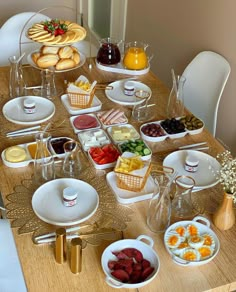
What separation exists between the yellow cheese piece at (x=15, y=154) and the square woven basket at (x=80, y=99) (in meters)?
0.37

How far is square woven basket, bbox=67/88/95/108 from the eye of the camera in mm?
1895

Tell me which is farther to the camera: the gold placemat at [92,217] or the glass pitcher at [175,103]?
the glass pitcher at [175,103]

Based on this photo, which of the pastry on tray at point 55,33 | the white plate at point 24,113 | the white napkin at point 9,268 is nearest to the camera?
the white napkin at point 9,268

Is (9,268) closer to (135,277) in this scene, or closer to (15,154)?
(15,154)

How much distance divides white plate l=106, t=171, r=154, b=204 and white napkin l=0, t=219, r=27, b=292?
425mm

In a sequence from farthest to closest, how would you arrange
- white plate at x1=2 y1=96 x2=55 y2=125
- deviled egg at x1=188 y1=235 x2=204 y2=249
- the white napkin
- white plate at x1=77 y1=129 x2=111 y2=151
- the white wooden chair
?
the white wooden chair
white plate at x1=2 y1=96 x2=55 y2=125
white plate at x1=77 y1=129 x2=111 y2=151
the white napkin
deviled egg at x1=188 y1=235 x2=204 y2=249

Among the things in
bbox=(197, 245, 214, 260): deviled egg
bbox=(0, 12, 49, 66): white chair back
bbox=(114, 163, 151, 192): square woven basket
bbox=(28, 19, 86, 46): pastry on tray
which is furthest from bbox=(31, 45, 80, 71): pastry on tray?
bbox=(197, 245, 214, 260): deviled egg

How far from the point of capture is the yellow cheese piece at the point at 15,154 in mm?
1583

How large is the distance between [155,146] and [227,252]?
0.55 meters

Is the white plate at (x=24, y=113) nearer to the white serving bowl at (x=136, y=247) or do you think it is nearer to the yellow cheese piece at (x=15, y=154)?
the yellow cheese piece at (x=15, y=154)

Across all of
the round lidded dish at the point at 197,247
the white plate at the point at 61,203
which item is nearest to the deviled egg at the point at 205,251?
the round lidded dish at the point at 197,247

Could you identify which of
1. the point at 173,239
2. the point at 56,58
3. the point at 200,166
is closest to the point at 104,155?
the point at 200,166

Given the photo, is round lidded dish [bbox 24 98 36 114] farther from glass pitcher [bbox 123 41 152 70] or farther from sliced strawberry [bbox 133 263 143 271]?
sliced strawberry [bbox 133 263 143 271]

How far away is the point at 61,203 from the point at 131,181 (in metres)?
0.23
